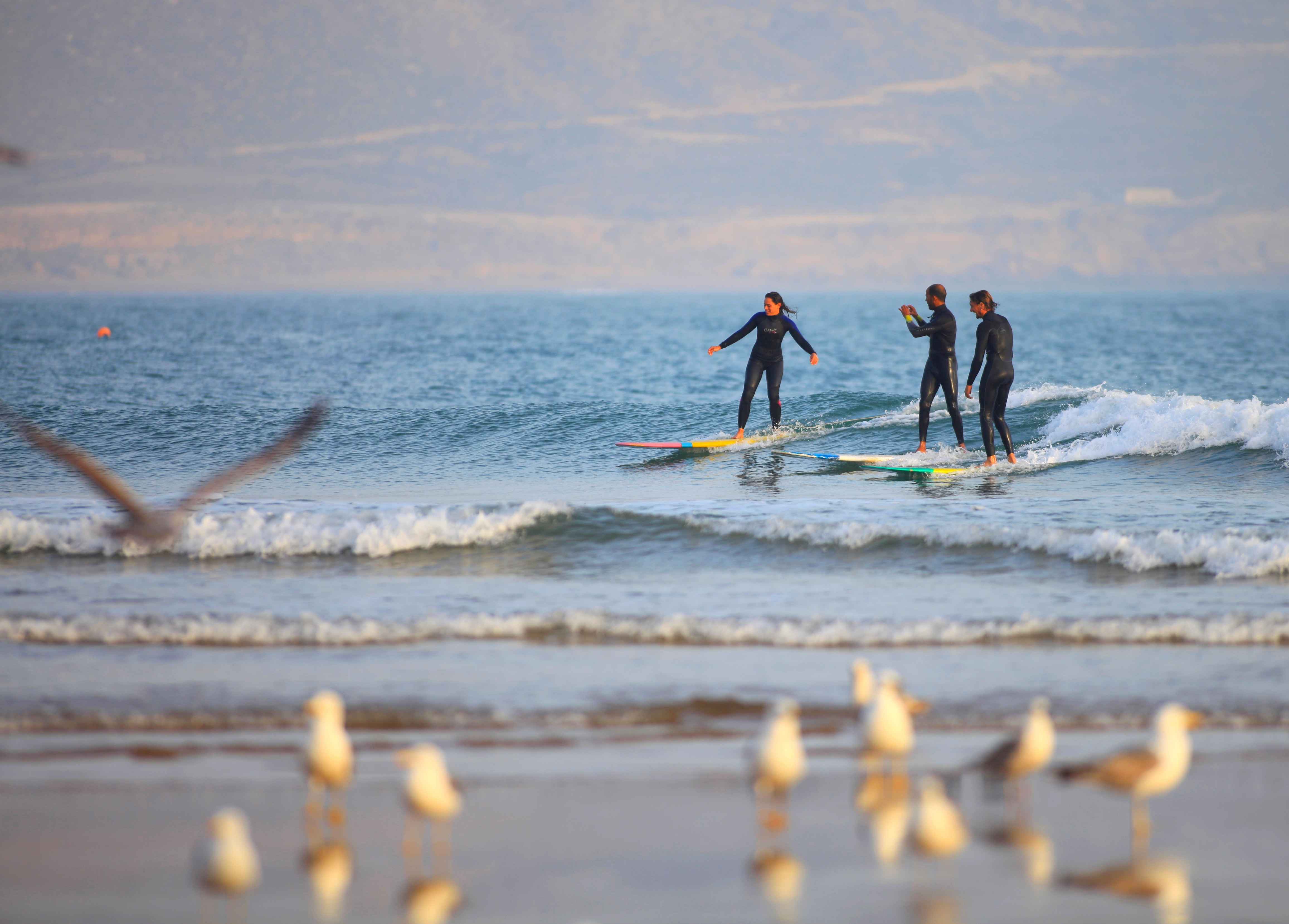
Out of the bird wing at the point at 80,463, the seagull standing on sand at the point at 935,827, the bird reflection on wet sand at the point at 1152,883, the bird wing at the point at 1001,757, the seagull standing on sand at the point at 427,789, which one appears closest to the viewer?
the bird reflection on wet sand at the point at 1152,883

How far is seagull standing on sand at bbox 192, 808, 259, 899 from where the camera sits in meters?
4.34

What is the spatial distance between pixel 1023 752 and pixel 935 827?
0.74 m

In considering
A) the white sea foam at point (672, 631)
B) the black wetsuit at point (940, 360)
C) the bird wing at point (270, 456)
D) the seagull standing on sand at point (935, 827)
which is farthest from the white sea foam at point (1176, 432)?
the seagull standing on sand at point (935, 827)

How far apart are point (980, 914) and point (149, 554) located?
30.9 ft

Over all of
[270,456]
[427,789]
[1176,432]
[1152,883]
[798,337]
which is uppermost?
[798,337]

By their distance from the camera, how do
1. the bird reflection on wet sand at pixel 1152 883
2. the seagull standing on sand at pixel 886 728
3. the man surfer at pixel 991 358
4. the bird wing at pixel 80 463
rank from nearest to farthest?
the bird reflection on wet sand at pixel 1152 883
the seagull standing on sand at pixel 886 728
the bird wing at pixel 80 463
the man surfer at pixel 991 358

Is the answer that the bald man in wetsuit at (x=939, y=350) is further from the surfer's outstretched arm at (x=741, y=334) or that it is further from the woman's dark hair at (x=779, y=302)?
the surfer's outstretched arm at (x=741, y=334)

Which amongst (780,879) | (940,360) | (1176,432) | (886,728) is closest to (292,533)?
(886,728)

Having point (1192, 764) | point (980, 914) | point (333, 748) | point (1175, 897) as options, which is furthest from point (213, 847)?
point (1192, 764)

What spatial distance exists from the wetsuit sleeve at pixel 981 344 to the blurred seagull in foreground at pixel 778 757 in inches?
393

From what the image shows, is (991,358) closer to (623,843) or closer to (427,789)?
(623,843)

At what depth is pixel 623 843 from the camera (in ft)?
17.1

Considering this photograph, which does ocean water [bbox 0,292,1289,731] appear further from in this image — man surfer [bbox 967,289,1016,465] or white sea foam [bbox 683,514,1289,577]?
man surfer [bbox 967,289,1016,465]

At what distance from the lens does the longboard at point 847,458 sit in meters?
16.6
